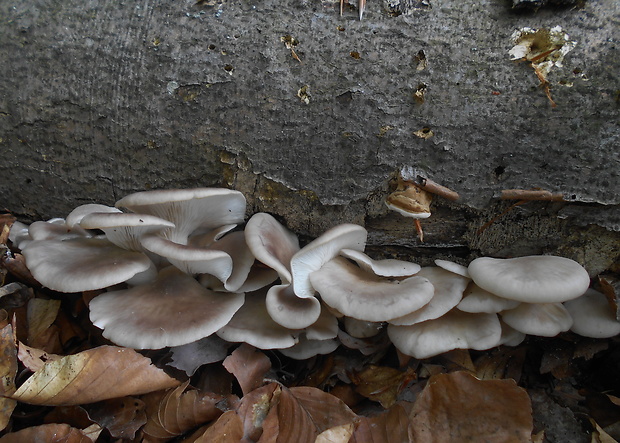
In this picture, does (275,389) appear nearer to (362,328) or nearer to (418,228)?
(362,328)

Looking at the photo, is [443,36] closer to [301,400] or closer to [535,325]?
[535,325]

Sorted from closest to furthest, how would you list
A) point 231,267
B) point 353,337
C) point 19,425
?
point 19,425 → point 231,267 → point 353,337

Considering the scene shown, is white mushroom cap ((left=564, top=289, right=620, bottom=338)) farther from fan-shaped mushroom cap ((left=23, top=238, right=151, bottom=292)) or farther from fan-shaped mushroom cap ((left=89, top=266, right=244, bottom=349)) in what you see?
fan-shaped mushroom cap ((left=23, top=238, right=151, bottom=292))

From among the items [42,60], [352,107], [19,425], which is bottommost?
[19,425]

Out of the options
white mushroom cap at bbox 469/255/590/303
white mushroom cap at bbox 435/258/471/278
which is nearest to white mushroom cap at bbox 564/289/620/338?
white mushroom cap at bbox 469/255/590/303

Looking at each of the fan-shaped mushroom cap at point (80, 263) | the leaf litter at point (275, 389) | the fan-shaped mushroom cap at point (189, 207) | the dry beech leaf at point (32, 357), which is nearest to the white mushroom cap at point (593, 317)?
the leaf litter at point (275, 389)

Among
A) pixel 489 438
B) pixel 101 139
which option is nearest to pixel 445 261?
pixel 489 438

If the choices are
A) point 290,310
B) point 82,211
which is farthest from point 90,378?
point 290,310
